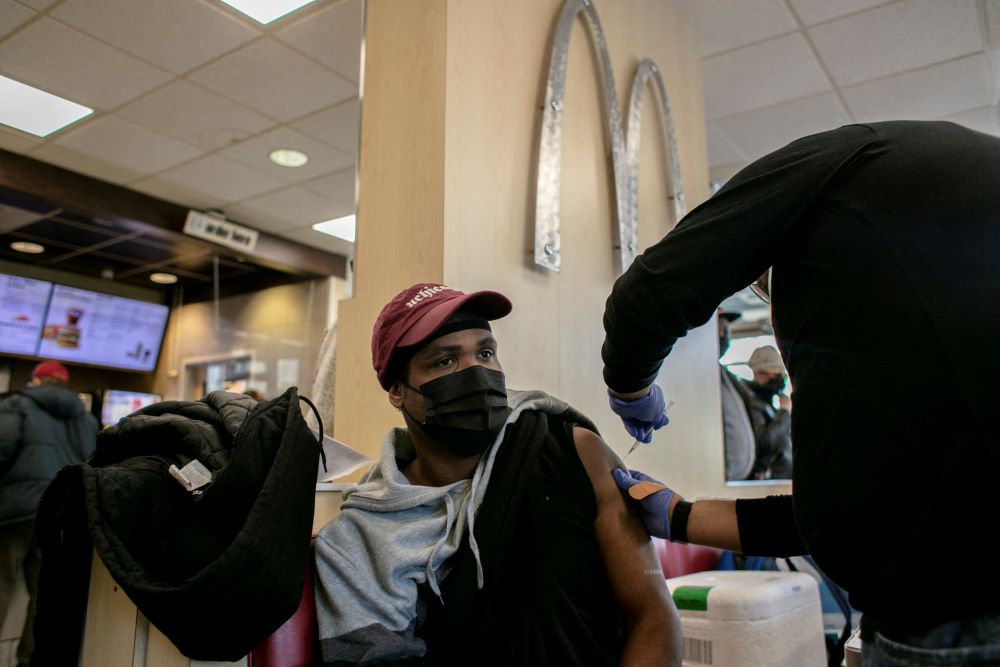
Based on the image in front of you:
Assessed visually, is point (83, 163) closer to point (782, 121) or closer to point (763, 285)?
point (782, 121)

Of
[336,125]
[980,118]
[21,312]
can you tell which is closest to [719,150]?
[980,118]

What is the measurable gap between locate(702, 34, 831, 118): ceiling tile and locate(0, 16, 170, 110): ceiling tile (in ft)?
10.1

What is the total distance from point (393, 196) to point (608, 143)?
1155 mm

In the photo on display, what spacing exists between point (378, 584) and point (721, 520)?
68 cm

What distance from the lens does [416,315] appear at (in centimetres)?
168

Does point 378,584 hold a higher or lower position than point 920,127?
lower

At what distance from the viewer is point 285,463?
134 centimetres

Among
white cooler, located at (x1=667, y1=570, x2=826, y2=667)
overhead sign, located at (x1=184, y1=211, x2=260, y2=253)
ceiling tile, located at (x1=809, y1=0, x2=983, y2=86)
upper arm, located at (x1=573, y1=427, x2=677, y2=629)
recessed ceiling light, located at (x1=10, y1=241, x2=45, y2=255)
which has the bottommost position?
white cooler, located at (x1=667, y1=570, x2=826, y2=667)

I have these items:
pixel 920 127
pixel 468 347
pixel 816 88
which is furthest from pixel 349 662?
pixel 816 88

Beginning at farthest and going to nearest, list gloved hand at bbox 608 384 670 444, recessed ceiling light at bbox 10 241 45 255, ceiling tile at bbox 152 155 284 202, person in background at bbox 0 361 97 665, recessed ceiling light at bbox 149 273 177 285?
recessed ceiling light at bbox 149 273 177 285
recessed ceiling light at bbox 10 241 45 255
ceiling tile at bbox 152 155 284 202
person in background at bbox 0 361 97 665
gloved hand at bbox 608 384 670 444

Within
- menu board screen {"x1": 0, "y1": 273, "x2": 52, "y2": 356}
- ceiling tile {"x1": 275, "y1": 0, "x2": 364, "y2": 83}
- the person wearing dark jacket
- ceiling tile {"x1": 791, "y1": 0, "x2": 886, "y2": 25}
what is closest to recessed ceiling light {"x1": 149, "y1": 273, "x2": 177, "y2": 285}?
menu board screen {"x1": 0, "y1": 273, "x2": 52, "y2": 356}

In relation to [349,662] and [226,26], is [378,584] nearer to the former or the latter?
[349,662]

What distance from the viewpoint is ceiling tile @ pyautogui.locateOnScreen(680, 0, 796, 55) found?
3.64 m

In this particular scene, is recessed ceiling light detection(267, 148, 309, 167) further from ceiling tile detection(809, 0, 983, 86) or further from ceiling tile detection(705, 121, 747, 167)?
ceiling tile detection(809, 0, 983, 86)
